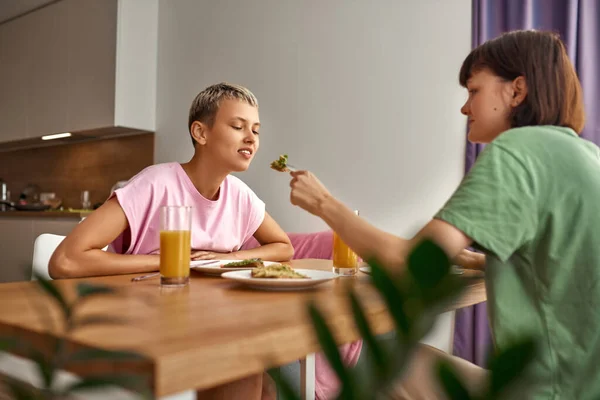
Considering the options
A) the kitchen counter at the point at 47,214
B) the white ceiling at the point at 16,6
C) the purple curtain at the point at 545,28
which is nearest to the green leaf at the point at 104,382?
the purple curtain at the point at 545,28

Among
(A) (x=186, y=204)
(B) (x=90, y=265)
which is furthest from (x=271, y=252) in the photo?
(B) (x=90, y=265)

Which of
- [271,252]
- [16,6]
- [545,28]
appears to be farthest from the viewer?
[16,6]

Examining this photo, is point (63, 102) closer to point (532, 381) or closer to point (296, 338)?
point (296, 338)

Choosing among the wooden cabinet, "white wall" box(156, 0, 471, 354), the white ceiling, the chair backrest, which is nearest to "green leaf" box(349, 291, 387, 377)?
the chair backrest

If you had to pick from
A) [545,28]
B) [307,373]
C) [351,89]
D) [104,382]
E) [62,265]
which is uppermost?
[545,28]

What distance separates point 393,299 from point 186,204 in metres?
1.66

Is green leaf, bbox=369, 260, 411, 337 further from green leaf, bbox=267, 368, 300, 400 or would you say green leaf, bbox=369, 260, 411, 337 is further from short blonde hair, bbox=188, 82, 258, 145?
short blonde hair, bbox=188, 82, 258, 145

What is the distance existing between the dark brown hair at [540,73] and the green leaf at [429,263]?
3.65 feet

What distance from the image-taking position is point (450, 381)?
6.7 inches

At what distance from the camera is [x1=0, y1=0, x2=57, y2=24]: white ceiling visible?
16.2 feet

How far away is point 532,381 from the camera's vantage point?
0.59ft

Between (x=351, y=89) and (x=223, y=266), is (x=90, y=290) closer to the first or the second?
(x=223, y=266)

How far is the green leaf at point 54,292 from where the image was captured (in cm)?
22

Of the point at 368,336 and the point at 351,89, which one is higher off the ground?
the point at 351,89
